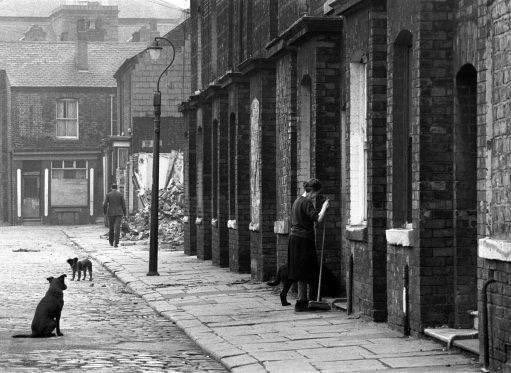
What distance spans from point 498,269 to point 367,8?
558 centimetres

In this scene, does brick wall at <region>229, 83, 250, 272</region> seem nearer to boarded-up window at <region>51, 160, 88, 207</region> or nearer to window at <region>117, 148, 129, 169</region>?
window at <region>117, 148, 129, 169</region>

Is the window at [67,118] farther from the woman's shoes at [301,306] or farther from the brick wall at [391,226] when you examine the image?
the brick wall at [391,226]

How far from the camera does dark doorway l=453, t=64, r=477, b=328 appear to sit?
12.9 meters

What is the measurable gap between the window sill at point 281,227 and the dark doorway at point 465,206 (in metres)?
7.43

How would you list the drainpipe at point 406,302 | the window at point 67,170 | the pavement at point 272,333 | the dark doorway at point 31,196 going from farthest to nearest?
the dark doorway at point 31,196
the window at point 67,170
the drainpipe at point 406,302
the pavement at point 272,333

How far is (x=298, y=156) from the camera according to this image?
1977cm

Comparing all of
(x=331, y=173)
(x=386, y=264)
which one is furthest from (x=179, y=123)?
(x=386, y=264)

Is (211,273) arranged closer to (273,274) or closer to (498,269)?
(273,274)

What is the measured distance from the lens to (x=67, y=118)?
65750 millimetres

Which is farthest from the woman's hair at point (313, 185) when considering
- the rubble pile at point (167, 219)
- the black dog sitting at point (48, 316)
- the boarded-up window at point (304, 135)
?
the rubble pile at point (167, 219)

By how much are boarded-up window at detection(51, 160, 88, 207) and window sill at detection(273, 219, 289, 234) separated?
4487 cm

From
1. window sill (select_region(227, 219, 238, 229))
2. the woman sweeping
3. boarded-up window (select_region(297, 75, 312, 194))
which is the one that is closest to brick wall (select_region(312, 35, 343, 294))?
the woman sweeping

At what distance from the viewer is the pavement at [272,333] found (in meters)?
11.3

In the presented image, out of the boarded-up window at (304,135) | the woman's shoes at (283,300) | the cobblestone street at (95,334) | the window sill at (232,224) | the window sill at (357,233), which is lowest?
the cobblestone street at (95,334)
